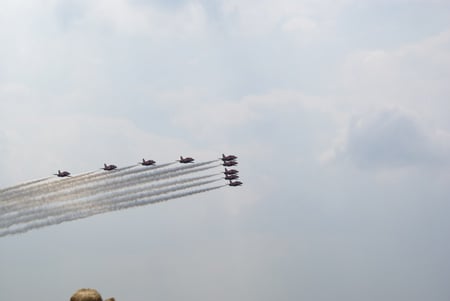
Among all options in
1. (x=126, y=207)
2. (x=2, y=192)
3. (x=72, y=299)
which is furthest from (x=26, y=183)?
(x=72, y=299)

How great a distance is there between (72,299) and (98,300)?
1645mm

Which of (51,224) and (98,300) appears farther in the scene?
(51,224)

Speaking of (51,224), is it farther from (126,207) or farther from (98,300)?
(98,300)

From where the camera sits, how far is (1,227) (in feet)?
612

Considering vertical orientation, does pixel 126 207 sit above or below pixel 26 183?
below

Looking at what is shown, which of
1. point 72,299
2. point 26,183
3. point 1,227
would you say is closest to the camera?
point 72,299

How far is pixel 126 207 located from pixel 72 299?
159 meters

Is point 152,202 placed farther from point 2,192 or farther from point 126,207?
point 2,192

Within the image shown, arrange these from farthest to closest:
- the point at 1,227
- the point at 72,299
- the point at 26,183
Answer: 1. the point at 26,183
2. the point at 1,227
3. the point at 72,299

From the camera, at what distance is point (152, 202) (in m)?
200

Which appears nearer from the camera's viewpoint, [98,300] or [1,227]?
[98,300]

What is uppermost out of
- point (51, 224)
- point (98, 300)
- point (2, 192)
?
point (2, 192)

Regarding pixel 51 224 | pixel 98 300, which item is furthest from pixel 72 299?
pixel 51 224

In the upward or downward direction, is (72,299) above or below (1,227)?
below
